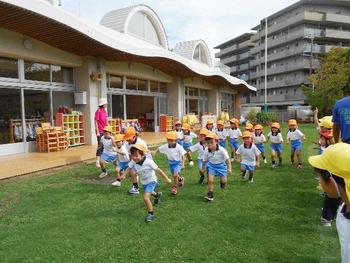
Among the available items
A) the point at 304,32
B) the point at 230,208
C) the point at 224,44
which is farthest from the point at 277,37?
the point at 230,208

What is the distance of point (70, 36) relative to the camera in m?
11.2

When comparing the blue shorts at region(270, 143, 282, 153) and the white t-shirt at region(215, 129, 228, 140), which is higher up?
the white t-shirt at region(215, 129, 228, 140)

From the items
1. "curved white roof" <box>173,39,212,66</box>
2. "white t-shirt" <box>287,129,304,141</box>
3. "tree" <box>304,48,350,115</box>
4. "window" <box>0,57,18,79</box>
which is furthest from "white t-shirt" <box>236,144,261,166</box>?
"tree" <box>304,48,350,115</box>

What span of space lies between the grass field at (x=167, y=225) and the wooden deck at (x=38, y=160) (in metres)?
0.91

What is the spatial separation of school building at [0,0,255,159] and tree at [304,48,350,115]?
594 inches

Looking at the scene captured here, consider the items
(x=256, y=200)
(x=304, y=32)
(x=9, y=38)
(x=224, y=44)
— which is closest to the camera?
(x=256, y=200)

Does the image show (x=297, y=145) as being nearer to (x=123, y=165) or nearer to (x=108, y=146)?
(x=123, y=165)

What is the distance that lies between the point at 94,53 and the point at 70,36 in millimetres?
2338

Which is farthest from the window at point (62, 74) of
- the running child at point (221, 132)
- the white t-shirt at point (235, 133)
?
the white t-shirt at point (235, 133)

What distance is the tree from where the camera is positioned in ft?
101

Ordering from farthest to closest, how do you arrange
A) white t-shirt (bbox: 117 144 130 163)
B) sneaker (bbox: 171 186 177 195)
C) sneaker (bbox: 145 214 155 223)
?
white t-shirt (bbox: 117 144 130 163) < sneaker (bbox: 171 186 177 195) < sneaker (bbox: 145 214 155 223)

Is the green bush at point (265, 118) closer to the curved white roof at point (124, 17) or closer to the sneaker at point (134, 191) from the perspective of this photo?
the curved white roof at point (124, 17)

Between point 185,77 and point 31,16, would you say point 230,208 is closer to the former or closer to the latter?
point 31,16

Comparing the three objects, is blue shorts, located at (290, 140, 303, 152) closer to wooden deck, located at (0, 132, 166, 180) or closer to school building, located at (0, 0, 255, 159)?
A: wooden deck, located at (0, 132, 166, 180)
